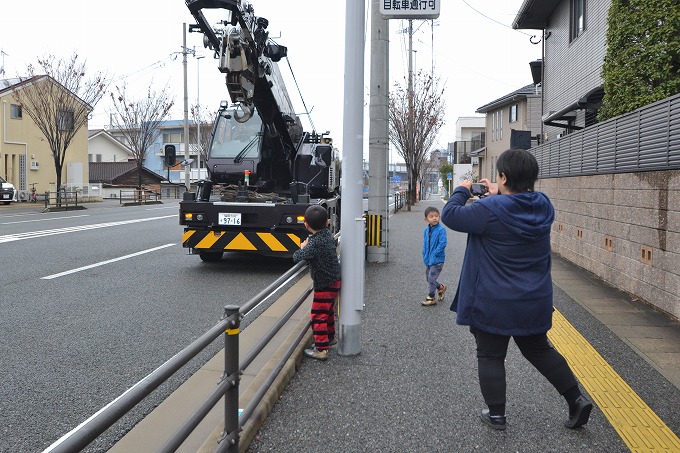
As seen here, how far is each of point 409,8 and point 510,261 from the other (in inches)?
148

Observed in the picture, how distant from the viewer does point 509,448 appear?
3238 mm

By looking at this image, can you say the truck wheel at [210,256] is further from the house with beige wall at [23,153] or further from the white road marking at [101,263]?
the house with beige wall at [23,153]

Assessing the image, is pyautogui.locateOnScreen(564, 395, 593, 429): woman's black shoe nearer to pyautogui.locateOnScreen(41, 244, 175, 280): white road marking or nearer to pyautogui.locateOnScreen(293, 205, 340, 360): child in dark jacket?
pyautogui.locateOnScreen(293, 205, 340, 360): child in dark jacket

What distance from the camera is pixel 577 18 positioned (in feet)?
51.2

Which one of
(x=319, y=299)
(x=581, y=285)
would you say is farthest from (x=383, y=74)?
(x=319, y=299)

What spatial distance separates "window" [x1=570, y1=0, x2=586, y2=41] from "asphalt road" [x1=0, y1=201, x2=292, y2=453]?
10.3m

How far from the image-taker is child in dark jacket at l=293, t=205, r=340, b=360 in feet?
15.1

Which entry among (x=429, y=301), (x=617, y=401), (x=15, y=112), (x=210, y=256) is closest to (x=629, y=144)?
(x=429, y=301)

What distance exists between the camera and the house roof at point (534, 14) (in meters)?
17.1

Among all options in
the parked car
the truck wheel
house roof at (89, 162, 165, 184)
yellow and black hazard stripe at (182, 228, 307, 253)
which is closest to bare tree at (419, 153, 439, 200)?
house roof at (89, 162, 165, 184)

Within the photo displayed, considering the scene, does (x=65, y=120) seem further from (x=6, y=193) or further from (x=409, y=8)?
(x=409, y=8)

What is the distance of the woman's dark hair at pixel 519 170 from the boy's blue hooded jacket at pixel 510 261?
0.21ft

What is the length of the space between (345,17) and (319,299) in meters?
2.27

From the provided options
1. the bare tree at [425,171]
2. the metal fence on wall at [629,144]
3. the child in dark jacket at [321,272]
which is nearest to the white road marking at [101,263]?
the child in dark jacket at [321,272]
